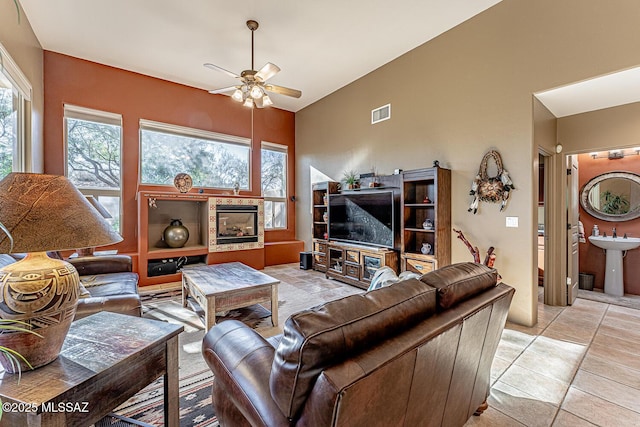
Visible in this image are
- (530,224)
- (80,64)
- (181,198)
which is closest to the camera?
(530,224)

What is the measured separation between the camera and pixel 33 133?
3.64m

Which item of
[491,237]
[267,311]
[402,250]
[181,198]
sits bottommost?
[267,311]

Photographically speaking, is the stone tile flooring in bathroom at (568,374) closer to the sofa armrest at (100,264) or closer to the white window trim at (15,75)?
the sofa armrest at (100,264)

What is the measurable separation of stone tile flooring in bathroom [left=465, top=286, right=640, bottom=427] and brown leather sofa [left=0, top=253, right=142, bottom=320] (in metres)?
2.47

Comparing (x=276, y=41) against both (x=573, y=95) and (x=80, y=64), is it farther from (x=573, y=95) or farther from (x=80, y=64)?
(x=573, y=95)

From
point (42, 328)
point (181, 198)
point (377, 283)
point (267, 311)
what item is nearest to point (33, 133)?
point (181, 198)

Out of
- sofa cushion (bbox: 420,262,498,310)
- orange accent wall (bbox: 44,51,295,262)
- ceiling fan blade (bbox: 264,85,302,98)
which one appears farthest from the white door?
orange accent wall (bbox: 44,51,295,262)

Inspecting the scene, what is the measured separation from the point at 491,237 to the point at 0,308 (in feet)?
12.9

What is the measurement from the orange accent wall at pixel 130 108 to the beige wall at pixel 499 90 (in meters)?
2.89

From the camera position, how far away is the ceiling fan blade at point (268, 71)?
3.08 metres

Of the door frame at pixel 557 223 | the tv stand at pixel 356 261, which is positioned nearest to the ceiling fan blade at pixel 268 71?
the tv stand at pixel 356 261

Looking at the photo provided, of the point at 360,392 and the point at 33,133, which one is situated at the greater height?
the point at 33,133

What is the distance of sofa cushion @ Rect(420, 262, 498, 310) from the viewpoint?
1.27 meters

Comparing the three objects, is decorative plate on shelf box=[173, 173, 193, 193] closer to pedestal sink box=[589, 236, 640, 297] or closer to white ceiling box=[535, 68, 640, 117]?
white ceiling box=[535, 68, 640, 117]
